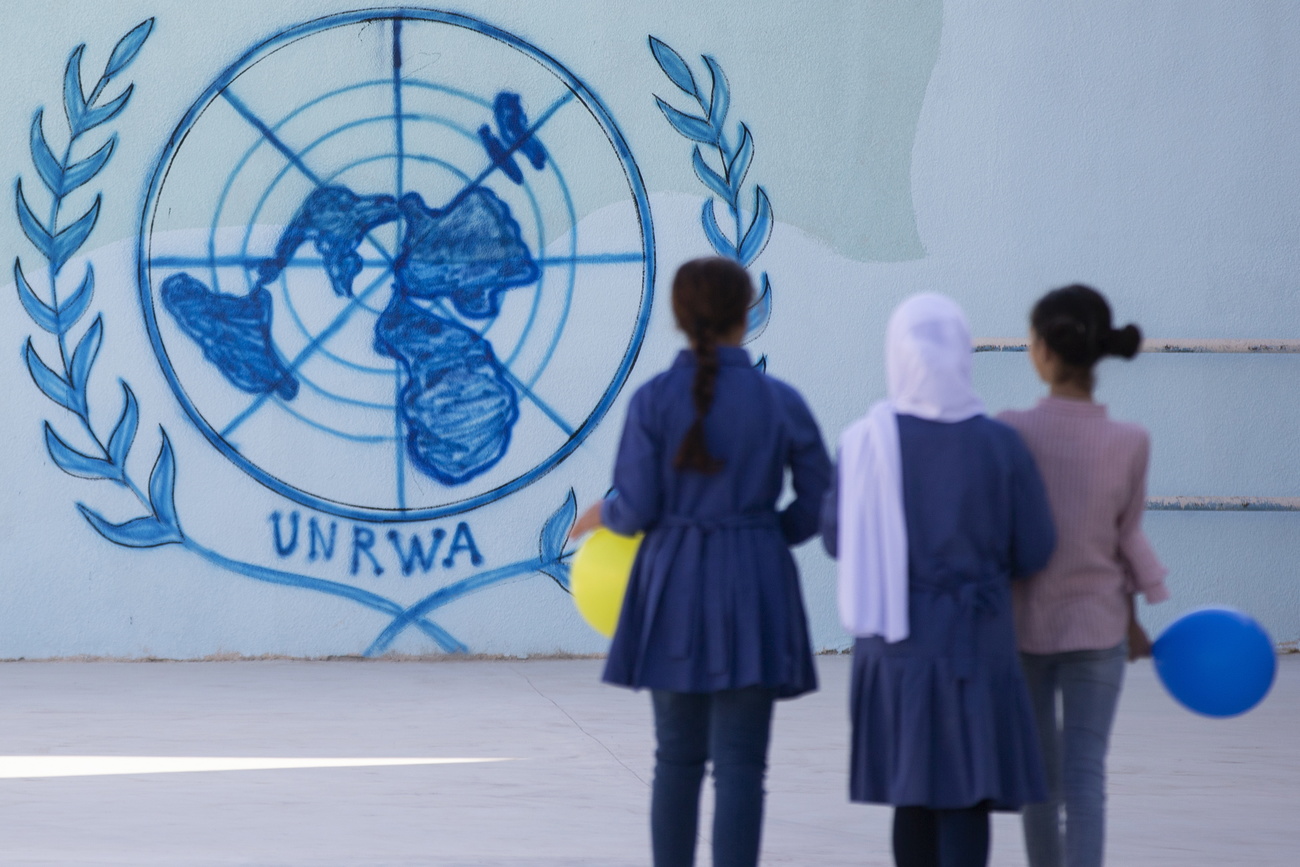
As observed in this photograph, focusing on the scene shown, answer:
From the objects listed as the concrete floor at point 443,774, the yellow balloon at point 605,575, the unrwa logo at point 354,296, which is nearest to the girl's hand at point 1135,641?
the concrete floor at point 443,774

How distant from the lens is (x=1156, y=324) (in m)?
6.05

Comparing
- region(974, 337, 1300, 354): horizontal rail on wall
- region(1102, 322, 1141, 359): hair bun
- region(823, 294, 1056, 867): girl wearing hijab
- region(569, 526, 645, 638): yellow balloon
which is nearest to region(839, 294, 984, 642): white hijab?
region(823, 294, 1056, 867): girl wearing hijab

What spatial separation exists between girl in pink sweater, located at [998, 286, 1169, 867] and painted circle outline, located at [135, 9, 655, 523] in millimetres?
3387

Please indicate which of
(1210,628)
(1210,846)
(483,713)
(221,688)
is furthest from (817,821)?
(221,688)

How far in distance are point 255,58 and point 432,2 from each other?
731 mm

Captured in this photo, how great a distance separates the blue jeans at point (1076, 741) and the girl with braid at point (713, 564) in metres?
0.42

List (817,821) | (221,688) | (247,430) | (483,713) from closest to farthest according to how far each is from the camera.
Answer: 1. (817,821)
2. (483,713)
3. (221,688)
4. (247,430)

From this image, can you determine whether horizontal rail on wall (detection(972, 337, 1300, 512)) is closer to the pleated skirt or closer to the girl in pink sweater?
the girl in pink sweater

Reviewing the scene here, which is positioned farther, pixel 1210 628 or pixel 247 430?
pixel 247 430

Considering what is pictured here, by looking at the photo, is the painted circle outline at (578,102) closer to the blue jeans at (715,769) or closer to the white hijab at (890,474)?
the blue jeans at (715,769)

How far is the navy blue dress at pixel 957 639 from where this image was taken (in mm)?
2355

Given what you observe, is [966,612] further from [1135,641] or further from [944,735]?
[1135,641]

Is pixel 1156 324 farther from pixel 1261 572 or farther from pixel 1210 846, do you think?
pixel 1210 846

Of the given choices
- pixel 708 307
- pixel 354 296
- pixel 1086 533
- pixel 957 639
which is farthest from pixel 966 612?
pixel 354 296
